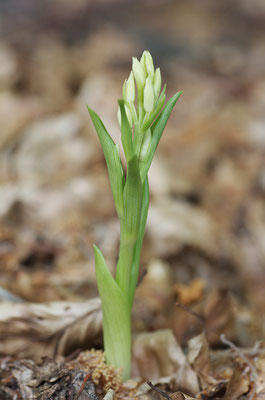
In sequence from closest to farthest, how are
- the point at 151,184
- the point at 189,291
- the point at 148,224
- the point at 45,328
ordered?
1. the point at 45,328
2. the point at 189,291
3. the point at 148,224
4. the point at 151,184

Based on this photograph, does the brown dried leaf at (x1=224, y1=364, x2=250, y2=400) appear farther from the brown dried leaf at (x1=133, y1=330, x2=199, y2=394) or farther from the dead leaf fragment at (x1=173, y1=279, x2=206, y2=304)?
the dead leaf fragment at (x1=173, y1=279, x2=206, y2=304)

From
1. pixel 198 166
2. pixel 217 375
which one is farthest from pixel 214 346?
pixel 198 166

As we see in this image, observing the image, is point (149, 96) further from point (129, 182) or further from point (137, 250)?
point (137, 250)

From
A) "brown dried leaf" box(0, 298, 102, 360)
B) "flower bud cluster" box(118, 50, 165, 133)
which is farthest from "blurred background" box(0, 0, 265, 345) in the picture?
"flower bud cluster" box(118, 50, 165, 133)

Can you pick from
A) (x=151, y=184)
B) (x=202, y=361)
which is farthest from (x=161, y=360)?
(x=151, y=184)

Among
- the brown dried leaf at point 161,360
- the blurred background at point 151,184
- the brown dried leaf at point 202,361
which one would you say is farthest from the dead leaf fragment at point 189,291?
the brown dried leaf at point 202,361

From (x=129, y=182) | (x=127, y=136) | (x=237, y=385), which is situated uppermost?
(x=127, y=136)

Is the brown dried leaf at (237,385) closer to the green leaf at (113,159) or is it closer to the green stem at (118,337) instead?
the green stem at (118,337)
